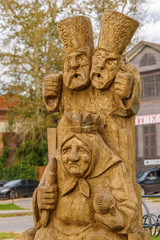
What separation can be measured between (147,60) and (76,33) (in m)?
22.8

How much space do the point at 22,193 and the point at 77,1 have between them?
11.5 m

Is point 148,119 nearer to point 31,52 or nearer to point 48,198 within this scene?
point 31,52

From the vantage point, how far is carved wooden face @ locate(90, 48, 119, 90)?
4.88m

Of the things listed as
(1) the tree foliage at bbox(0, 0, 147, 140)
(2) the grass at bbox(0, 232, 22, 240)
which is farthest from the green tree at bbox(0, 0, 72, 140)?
(2) the grass at bbox(0, 232, 22, 240)

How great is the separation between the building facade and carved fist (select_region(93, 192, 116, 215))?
22.6m

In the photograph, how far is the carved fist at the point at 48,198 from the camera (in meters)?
→ 4.62

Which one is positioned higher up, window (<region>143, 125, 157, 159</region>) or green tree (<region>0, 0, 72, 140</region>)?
green tree (<region>0, 0, 72, 140</region>)

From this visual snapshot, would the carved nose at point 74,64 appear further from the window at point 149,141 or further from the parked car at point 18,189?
the window at point 149,141

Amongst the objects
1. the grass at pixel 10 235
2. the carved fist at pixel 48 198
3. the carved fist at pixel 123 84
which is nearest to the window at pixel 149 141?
the grass at pixel 10 235

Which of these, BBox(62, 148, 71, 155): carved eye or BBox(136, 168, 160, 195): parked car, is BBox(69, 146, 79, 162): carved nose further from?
BBox(136, 168, 160, 195): parked car

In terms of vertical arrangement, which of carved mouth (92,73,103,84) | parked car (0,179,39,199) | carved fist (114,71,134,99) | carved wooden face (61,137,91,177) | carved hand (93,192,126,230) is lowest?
parked car (0,179,39,199)

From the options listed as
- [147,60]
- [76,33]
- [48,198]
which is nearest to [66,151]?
Result: [48,198]

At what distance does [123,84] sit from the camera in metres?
4.73

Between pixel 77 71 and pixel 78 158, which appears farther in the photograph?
pixel 77 71
